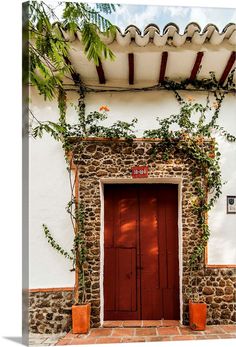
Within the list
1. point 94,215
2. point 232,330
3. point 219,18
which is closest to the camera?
point 219,18

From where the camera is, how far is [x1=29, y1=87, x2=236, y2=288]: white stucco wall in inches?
173

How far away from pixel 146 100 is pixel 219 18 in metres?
1.32

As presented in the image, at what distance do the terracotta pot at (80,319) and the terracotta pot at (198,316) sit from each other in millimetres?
1155

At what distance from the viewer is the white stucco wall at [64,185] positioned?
440 centimetres

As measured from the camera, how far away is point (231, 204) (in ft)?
15.0

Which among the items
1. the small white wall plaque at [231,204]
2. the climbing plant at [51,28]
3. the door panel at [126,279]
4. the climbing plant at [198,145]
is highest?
the climbing plant at [51,28]

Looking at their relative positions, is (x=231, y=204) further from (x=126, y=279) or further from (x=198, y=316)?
(x=126, y=279)

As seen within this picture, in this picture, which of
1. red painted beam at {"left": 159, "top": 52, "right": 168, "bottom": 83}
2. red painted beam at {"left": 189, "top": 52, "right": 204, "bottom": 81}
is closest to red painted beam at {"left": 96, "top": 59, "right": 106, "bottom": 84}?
red painted beam at {"left": 159, "top": 52, "right": 168, "bottom": 83}

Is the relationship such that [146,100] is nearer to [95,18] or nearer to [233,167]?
[233,167]

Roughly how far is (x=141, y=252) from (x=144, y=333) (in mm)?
950

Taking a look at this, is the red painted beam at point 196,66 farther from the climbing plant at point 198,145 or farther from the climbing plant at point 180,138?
the climbing plant at point 198,145

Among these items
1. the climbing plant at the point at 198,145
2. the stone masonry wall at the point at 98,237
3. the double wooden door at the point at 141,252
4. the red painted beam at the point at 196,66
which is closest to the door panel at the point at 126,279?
the double wooden door at the point at 141,252
